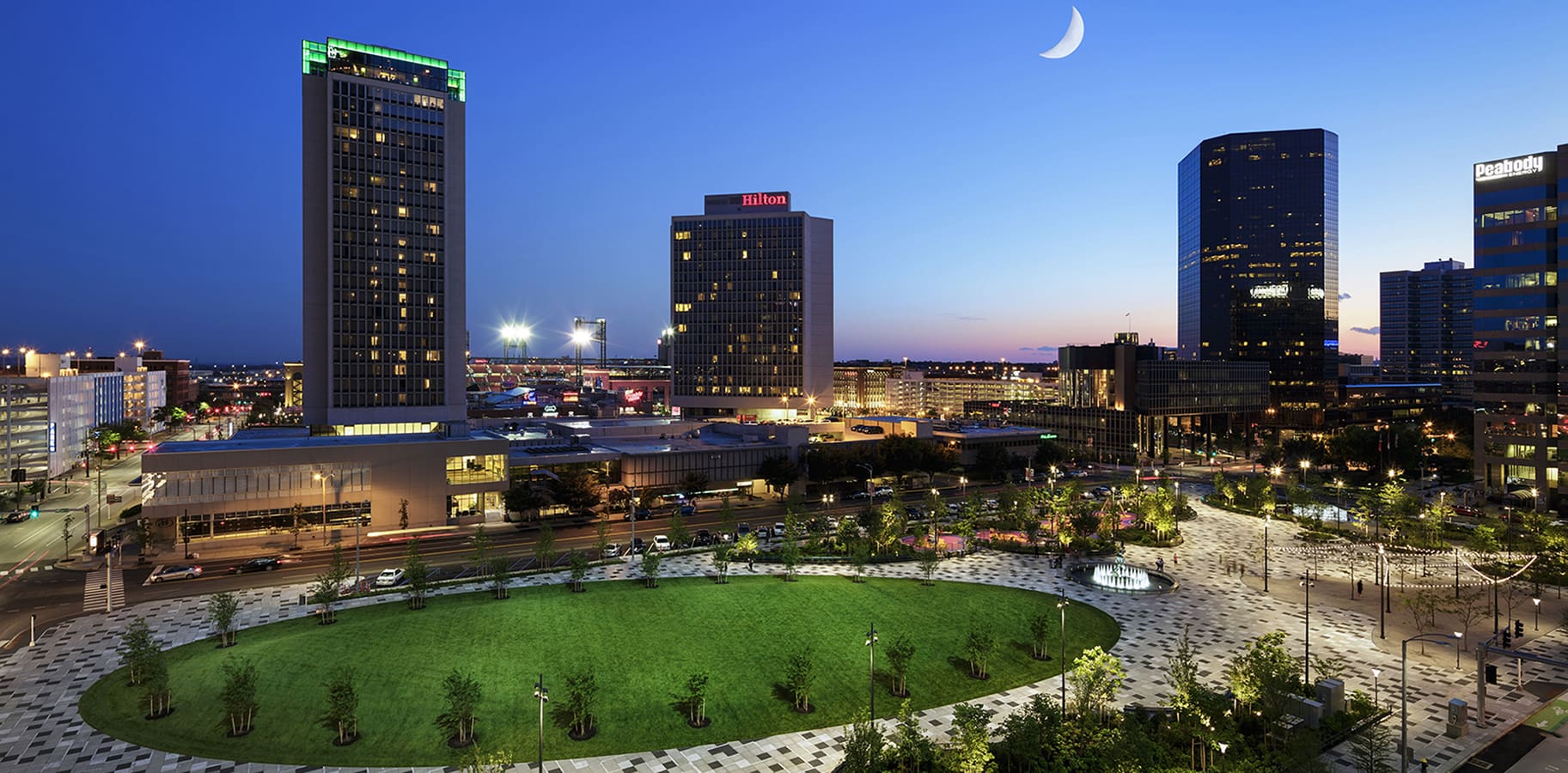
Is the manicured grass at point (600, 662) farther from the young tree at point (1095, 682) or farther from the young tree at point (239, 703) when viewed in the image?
the young tree at point (1095, 682)

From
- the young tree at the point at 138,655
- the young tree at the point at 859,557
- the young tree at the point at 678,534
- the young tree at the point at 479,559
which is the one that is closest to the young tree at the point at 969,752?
the young tree at the point at 859,557

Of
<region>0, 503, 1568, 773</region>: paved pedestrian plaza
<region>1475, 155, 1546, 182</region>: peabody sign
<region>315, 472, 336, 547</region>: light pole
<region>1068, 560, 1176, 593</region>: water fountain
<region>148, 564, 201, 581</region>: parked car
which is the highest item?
<region>1475, 155, 1546, 182</region>: peabody sign

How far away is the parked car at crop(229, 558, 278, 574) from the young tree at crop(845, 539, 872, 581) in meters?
53.0

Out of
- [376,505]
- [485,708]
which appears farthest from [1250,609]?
[376,505]

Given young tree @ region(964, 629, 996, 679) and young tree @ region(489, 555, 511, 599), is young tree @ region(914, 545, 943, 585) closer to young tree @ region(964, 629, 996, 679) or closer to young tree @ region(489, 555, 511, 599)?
young tree @ region(964, 629, 996, 679)

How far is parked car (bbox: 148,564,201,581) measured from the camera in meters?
61.9

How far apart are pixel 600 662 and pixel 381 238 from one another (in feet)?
335

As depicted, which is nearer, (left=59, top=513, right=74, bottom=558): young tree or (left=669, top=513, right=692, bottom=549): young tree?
(left=59, top=513, right=74, bottom=558): young tree

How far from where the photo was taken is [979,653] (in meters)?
43.0

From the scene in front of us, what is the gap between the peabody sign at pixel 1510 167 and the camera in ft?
328

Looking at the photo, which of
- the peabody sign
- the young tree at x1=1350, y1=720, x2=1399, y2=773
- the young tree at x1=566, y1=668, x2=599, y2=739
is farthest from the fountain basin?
the peabody sign

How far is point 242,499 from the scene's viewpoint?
76.8m

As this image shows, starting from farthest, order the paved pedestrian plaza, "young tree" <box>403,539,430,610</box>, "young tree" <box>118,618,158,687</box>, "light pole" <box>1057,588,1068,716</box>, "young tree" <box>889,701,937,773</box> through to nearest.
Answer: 1. "young tree" <box>403,539,430,610</box>
2. "young tree" <box>118,618,158,687</box>
3. "light pole" <box>1057,588,1068,716</box>
4. the paved pedestrian plaza
5. "young tree" <box>889,701,937,773</box>

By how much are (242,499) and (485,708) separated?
57.9 m
